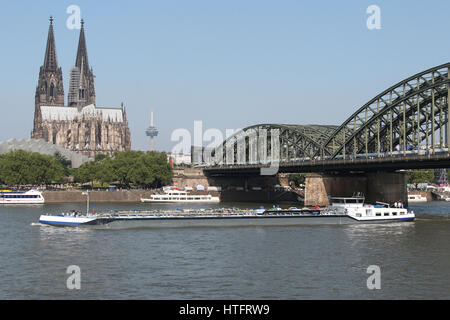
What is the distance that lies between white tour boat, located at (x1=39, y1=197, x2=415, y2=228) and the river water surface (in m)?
1.91

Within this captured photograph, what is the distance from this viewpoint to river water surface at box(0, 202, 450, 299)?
3522 cm

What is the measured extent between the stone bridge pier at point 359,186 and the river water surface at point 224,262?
106ft

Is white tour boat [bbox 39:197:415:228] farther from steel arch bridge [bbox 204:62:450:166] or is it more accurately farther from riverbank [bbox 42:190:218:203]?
riverbank [bbox 42:190:218:203]

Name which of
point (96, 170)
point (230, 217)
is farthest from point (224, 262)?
point (96, 170)

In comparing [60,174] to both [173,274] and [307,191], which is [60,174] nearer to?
[307,191]

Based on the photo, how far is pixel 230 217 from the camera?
2749 inches

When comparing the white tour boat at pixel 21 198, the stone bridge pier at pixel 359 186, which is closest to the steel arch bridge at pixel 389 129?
the stone bridge pier at pixel 359 186

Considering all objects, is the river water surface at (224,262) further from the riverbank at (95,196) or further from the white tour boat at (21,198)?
the riverbank at (95,196)

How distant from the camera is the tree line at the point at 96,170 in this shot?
14150 centimetres

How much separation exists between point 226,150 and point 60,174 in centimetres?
4124

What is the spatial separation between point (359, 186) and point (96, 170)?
2992 inches

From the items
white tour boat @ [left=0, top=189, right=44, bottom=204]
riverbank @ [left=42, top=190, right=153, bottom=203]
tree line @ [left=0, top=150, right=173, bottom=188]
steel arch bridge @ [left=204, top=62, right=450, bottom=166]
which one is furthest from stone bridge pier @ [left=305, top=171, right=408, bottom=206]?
tree line @ [left=0, top=150, right=173, bottom=188]

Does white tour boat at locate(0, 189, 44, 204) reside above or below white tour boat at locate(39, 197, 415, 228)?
above

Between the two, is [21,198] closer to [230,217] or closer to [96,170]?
[96,170]
